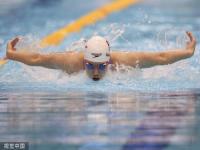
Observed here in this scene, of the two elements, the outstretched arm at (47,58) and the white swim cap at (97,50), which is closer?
the white swim cap at (97,50)

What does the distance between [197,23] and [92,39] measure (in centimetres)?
60

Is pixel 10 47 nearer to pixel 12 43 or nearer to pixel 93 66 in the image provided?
pixel 12 43

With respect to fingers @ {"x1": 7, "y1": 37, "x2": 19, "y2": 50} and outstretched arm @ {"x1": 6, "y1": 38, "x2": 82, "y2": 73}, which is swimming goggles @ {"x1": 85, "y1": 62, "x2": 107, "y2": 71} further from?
fingers @ {"x1": 7, "y1": 37, "x2": 19, "y2": 50}

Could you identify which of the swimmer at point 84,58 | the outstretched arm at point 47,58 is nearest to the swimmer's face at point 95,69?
the swimmer at point 84,58

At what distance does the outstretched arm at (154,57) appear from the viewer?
2502 mm

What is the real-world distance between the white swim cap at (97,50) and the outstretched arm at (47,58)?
97 mm

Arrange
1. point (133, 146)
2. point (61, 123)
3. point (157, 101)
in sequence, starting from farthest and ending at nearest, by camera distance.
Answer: point (157, 101), point (61, 123), point (133, 146)

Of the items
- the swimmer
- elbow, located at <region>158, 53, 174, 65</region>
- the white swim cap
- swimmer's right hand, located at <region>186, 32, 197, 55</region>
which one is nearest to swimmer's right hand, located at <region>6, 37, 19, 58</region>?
the swimmer

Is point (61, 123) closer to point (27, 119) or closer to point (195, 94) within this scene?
point (27, 119)

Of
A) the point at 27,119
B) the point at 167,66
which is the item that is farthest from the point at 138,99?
the point at 27,119

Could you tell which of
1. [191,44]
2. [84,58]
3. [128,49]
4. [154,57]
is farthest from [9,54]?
[191,44]

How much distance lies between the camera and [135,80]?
2484mm

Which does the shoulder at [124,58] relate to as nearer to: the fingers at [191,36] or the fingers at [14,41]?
the fingers at [191,36]

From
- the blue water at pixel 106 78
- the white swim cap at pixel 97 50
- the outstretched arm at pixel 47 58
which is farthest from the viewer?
the outstretched arm at pixel 47 58
